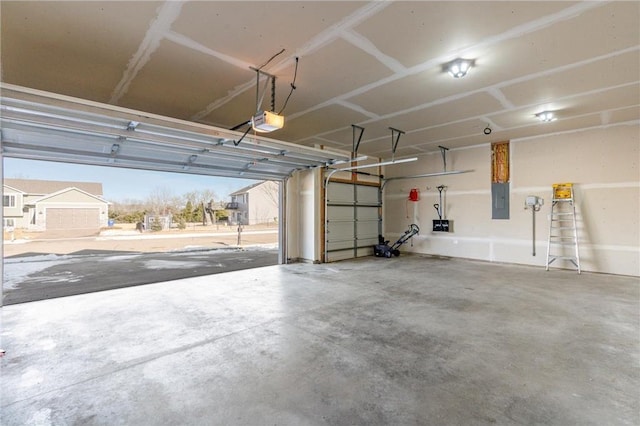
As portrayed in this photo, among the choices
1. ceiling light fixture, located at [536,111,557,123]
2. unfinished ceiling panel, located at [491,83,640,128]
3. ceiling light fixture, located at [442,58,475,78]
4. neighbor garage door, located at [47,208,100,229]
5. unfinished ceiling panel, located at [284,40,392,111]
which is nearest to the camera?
unfinished ceiling panel, located at [284,40,392,111]

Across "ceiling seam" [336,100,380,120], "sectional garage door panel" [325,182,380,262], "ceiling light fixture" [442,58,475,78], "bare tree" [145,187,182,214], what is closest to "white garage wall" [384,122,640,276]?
"sectional garage door panel" [325,182,380,262]

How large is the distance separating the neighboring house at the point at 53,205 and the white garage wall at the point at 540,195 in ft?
39.9

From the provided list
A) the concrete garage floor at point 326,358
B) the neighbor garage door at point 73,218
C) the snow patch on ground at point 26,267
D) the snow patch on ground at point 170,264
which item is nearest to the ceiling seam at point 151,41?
the concrete garage floor at point 326,358

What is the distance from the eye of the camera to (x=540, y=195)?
21.3ft

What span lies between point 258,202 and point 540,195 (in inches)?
640

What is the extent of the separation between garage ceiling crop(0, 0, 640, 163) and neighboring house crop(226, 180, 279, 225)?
568 inches

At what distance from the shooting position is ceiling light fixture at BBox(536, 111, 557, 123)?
4.95 m

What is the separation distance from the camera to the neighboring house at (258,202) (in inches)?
754

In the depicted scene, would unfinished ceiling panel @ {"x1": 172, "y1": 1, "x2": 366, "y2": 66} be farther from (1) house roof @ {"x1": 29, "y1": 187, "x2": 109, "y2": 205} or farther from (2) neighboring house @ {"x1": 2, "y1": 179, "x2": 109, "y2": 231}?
(1) house roof @ {"x1": 29, "y1": 187, "x2": 109, "y2": 205}

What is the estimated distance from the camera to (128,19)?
2.51m

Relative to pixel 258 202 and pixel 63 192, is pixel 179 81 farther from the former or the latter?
pixel 258 202

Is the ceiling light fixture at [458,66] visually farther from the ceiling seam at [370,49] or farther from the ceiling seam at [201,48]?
the ceiling seam at [201,48]

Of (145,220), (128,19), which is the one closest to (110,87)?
(128,19)

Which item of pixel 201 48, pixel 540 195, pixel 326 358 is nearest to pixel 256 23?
pixel 201 48
